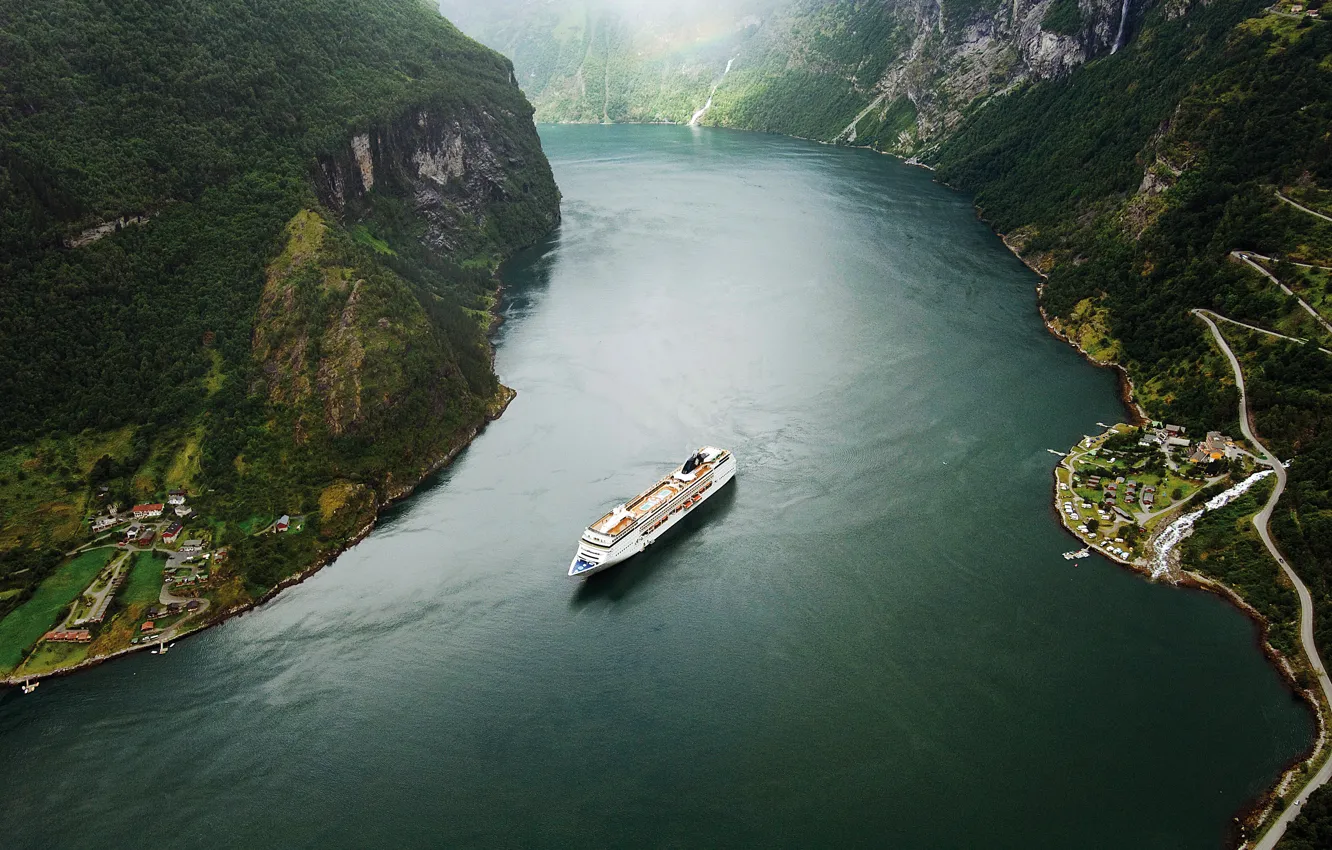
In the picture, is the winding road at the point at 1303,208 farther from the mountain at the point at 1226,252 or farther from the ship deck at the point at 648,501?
the ship deck at the point at 648,501

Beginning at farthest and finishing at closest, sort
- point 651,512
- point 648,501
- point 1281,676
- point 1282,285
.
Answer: point 1282,285 < point 648,501 < point 651,512 < point 1281,676

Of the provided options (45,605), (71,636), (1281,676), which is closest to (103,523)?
(45,605)

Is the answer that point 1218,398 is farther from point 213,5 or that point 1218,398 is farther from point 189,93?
point 213,5

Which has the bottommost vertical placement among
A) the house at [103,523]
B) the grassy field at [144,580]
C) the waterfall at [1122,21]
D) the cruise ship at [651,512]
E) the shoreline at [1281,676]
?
the grassy field at [144,580]

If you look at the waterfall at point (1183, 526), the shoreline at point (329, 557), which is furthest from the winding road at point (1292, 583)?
the shoreline at point (329, 557)

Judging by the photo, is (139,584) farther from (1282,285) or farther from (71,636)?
(1282,285)
